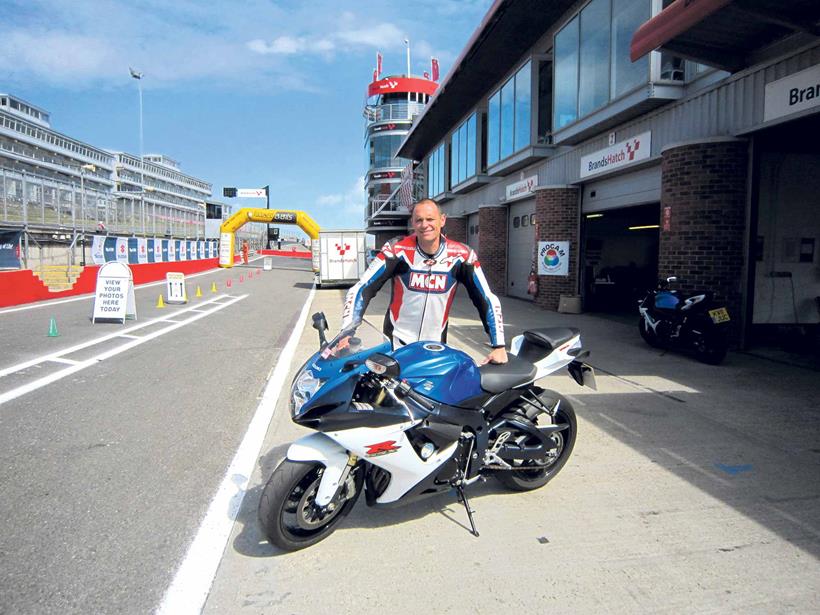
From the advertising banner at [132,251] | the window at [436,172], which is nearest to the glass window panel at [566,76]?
the window at [436,172]

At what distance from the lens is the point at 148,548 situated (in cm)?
315

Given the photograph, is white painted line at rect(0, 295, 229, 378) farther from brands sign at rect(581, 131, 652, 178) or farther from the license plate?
brands sign at rect(581, 131, 652, 178)

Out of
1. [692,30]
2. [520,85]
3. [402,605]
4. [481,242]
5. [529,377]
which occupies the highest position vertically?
[520,85]

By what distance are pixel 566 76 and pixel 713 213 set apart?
619 cm

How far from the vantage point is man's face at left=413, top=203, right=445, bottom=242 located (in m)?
3.85

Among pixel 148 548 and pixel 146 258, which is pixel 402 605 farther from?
pixel 146 258

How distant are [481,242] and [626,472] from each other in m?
16.9

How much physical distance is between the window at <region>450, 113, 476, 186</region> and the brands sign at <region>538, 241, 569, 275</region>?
820 cm

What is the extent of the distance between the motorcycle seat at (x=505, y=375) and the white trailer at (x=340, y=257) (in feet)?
76.7

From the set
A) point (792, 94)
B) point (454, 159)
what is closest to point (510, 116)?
point (454, 159)

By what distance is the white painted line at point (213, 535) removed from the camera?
8.84 feet

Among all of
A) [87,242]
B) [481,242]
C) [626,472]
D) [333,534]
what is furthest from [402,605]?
[87,242]

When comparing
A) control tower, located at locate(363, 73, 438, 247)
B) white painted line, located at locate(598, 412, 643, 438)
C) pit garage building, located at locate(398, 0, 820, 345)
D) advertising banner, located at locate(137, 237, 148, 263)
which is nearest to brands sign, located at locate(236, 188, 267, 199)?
control tower, located at locate(363, 73, 438, 247)

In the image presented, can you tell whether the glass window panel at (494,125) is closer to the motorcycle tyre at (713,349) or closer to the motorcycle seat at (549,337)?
the motorcycle tyre at (713,349)
